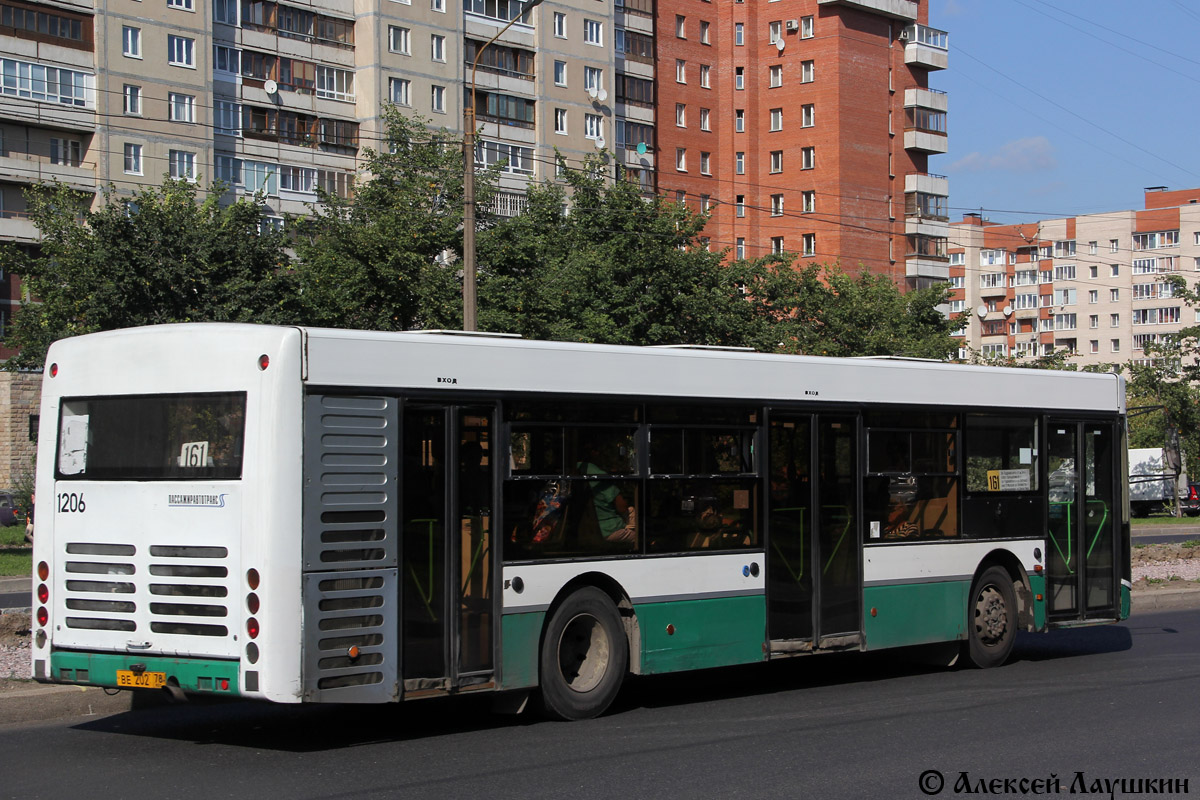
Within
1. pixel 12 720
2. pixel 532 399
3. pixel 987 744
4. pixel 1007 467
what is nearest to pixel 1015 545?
pixel 1007 467

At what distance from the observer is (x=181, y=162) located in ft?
185

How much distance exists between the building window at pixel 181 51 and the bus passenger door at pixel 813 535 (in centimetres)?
4934

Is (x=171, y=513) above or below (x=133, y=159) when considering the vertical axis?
below

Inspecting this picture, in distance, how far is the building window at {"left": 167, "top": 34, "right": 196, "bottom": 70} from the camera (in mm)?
56219

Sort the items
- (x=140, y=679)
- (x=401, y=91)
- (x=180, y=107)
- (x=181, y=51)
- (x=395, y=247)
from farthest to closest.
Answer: (x=401, y=91), (x=181, y=51), (x=180, y=107), (x=395, y=247), (x=140, y=679)

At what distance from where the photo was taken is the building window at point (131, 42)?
55.0 m

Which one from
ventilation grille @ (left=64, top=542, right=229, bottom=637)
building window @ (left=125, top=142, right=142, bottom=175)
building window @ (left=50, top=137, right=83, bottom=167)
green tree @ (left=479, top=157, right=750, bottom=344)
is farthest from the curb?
building window @ (left=50, top=137, right=83, bottom=167)

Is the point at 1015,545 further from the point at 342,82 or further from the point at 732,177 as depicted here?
the point at 732,177

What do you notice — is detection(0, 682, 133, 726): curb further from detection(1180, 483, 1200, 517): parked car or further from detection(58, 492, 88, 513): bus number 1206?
detection(1180, 483, 1200, 517): parked car

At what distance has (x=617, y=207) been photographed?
42438 millimetres

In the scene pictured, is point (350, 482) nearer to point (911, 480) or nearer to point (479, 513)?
point (479, 513)

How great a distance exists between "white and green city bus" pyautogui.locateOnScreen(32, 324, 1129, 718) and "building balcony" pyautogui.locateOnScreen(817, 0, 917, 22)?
7114 centimetres

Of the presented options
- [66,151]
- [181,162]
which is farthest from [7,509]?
[181,162]

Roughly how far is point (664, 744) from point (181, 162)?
51.1 metres
